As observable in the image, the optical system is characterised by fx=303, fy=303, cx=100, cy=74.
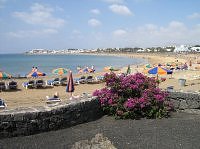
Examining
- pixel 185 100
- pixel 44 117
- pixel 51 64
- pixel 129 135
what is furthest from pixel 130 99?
pixel 51 64

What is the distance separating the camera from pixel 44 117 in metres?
6.55

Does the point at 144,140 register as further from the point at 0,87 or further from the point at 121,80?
the point at 0,87

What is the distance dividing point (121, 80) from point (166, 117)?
5.25 ft

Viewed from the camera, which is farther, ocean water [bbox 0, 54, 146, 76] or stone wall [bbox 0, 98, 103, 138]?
ocean water [bbox 0, 54, 146, 76]

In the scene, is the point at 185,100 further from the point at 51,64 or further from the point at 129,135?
the point at 51,64

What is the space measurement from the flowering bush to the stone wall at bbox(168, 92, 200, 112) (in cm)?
74

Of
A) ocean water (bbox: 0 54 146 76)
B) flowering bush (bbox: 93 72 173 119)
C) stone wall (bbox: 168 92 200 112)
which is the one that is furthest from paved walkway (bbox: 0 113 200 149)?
ocean water (bbox: 0 54 146 76)

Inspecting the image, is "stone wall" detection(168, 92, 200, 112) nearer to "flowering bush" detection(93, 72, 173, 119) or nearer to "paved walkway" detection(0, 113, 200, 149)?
"flowering bush" detection(93, 72, 173, 119)

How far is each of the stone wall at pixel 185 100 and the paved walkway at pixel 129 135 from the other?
100 centimetres

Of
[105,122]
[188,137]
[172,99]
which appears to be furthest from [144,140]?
[172,99]

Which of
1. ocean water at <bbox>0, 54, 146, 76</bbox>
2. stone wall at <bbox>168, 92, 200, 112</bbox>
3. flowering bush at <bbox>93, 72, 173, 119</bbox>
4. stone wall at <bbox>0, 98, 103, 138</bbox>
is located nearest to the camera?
stone wall at <bbox>0, 98, 103, 138</bbox>

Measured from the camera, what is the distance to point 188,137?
6609mm

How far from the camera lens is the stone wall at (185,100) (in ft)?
29.8

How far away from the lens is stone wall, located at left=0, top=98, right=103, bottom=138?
20.1ft
